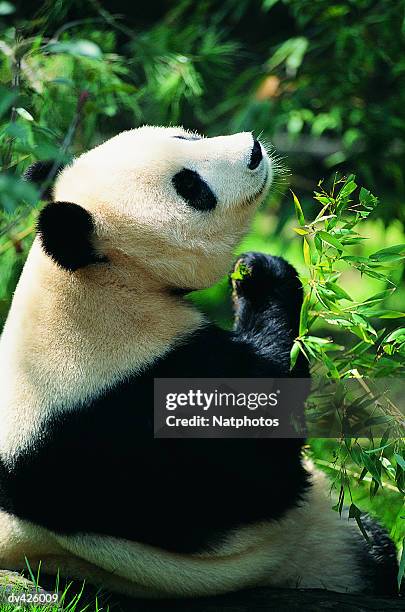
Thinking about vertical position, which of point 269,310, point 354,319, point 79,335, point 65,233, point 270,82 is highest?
point 65,233

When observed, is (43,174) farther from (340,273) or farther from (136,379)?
(340,273)

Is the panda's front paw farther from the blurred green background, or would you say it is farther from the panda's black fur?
the blurred green background

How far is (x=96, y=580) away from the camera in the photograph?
10.3ft

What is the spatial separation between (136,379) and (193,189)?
2.27ft

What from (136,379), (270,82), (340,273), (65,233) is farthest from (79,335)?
(270,82)

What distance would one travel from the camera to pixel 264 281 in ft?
11.5

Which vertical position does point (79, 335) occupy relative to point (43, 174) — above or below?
below

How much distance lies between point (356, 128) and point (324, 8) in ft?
3.53

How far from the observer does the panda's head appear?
2965 mm

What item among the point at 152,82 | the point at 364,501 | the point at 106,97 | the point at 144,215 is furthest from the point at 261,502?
the point at 152,82

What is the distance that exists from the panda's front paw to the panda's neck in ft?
1.68

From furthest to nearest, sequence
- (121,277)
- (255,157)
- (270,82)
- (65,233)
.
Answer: (270,82)
(255,157)
(121,277)
(65,233)

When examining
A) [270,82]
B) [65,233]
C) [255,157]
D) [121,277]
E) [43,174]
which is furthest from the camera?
[270,82]

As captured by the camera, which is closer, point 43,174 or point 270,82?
point 43,174
